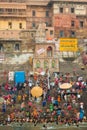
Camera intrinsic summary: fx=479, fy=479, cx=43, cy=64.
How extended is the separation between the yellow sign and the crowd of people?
45.6ft

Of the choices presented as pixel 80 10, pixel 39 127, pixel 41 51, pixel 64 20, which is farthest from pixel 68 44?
pixel 39 127

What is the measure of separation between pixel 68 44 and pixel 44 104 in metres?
19.3

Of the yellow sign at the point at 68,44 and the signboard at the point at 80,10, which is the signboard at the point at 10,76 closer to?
the yellow sign at the point at 68,44

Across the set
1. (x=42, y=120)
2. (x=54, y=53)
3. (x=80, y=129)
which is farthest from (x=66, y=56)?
(x=80, y=129)

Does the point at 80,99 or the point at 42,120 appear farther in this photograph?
the point at 80,99

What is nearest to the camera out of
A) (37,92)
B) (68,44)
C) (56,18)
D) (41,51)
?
(37,92)

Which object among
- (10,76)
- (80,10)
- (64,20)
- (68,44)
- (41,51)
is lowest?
(10,76)

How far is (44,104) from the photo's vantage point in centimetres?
3912

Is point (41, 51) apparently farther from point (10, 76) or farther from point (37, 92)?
point (37, 92)

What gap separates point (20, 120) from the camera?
36.6 m

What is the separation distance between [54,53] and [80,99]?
57.3 ft

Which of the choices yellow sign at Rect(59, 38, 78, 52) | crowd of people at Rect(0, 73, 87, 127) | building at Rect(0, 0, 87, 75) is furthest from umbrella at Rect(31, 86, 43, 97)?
building at Rect(0, 0, 87, 75)

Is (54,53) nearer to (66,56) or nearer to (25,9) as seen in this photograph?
(66,56)

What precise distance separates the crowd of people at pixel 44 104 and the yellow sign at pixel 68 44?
13.9 m
